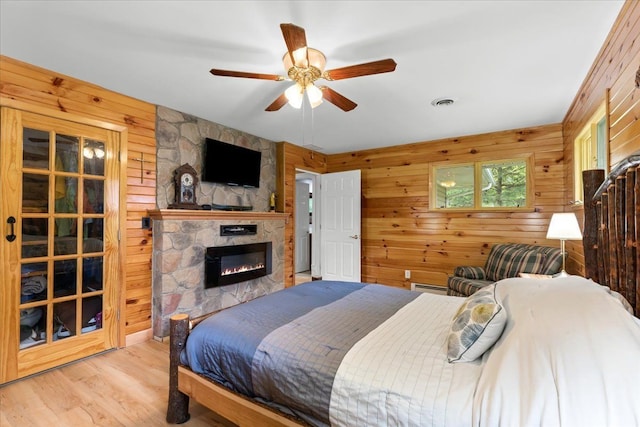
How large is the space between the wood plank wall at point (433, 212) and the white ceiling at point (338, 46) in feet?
2.32

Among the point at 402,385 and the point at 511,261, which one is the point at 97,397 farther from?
the point at 511,261

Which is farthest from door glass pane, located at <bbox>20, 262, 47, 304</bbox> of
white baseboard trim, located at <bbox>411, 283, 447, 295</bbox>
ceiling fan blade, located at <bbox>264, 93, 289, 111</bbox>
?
white baseboard trim, located at <bbox>411, 283, 447, 295</bbox>

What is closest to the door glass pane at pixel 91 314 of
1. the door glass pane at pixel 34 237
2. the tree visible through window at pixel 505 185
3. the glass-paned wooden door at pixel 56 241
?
the glass-paned wooden door at pixel 56 241

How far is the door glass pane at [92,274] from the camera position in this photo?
2.67 m

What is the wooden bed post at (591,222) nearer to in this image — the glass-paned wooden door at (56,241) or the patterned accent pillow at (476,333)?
the patterned accent pillow at (476,333)

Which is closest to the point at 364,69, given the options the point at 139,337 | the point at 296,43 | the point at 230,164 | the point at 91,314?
the point at 296,43

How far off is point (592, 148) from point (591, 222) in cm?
140

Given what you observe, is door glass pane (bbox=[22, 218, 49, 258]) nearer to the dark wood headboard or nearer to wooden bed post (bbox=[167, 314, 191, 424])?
wooden bed post (bbox=[167, 314, 191, 424])

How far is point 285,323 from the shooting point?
1704mm

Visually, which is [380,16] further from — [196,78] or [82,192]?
[82,192]

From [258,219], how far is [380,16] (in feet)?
9.47

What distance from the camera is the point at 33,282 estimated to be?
2383 mm

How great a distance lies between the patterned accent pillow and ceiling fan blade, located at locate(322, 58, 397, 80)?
4.69 ft

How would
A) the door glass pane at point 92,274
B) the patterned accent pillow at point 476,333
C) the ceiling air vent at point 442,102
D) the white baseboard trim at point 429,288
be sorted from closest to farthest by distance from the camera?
the patterned accent pillow at point 476,333
the door glass pane at point 92,274
the ceiling air vent at point 442,102
the white baseboard trim at point 429,288
